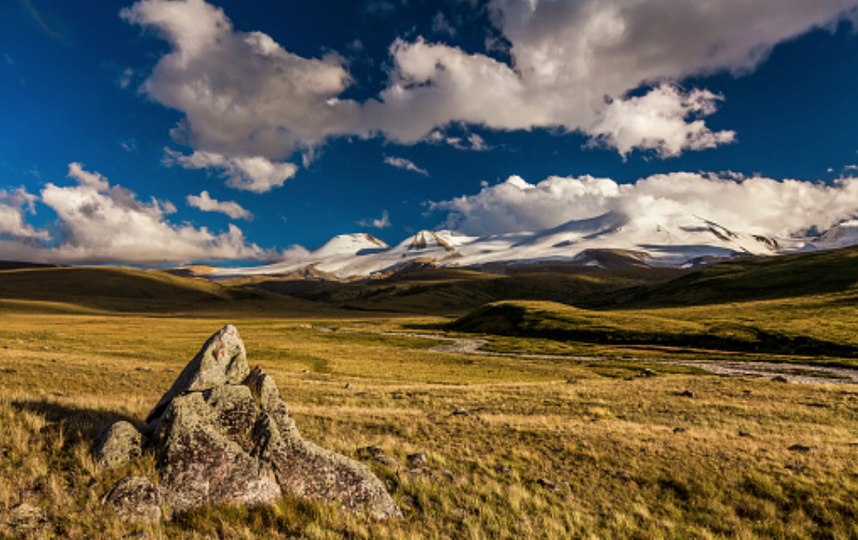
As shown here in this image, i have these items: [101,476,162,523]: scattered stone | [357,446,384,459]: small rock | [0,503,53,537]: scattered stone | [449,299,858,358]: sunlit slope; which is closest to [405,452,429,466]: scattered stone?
[357,446,384,459]: small rock

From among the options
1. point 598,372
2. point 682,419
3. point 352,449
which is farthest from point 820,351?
point 352,449

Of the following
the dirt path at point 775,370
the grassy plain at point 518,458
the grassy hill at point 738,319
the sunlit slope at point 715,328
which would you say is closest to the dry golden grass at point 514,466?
the grassy plain at point 518,458

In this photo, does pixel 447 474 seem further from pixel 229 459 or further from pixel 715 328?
pixel 715 328

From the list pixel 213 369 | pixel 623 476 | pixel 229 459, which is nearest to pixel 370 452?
pixel 229 459

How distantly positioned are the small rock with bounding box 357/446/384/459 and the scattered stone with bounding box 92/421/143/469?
21.9ft

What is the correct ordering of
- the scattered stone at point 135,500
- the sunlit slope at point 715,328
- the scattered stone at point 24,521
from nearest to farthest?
the scattered stone at point 24,521
the scattered stone at point 135,500
the sunlit slope at point 715,328

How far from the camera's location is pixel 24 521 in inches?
315

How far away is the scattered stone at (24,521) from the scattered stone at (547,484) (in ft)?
41.0

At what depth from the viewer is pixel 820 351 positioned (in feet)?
238

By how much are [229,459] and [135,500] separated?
1916 millimetres

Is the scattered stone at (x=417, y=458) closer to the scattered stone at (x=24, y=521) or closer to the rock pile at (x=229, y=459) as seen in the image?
the rock pile at (x=229, y=459)

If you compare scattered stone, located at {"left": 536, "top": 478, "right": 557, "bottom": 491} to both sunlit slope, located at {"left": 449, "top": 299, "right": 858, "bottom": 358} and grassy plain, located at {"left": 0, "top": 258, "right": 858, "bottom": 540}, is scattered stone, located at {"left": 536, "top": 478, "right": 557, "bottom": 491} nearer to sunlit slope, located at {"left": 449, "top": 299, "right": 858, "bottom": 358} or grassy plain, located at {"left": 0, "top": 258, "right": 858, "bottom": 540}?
grassy plain, located at {"left": 0, "top": 258, "right": 858, "bottom": 540}

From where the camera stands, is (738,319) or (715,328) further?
(738,319)

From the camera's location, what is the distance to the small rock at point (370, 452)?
1440 centimetres
